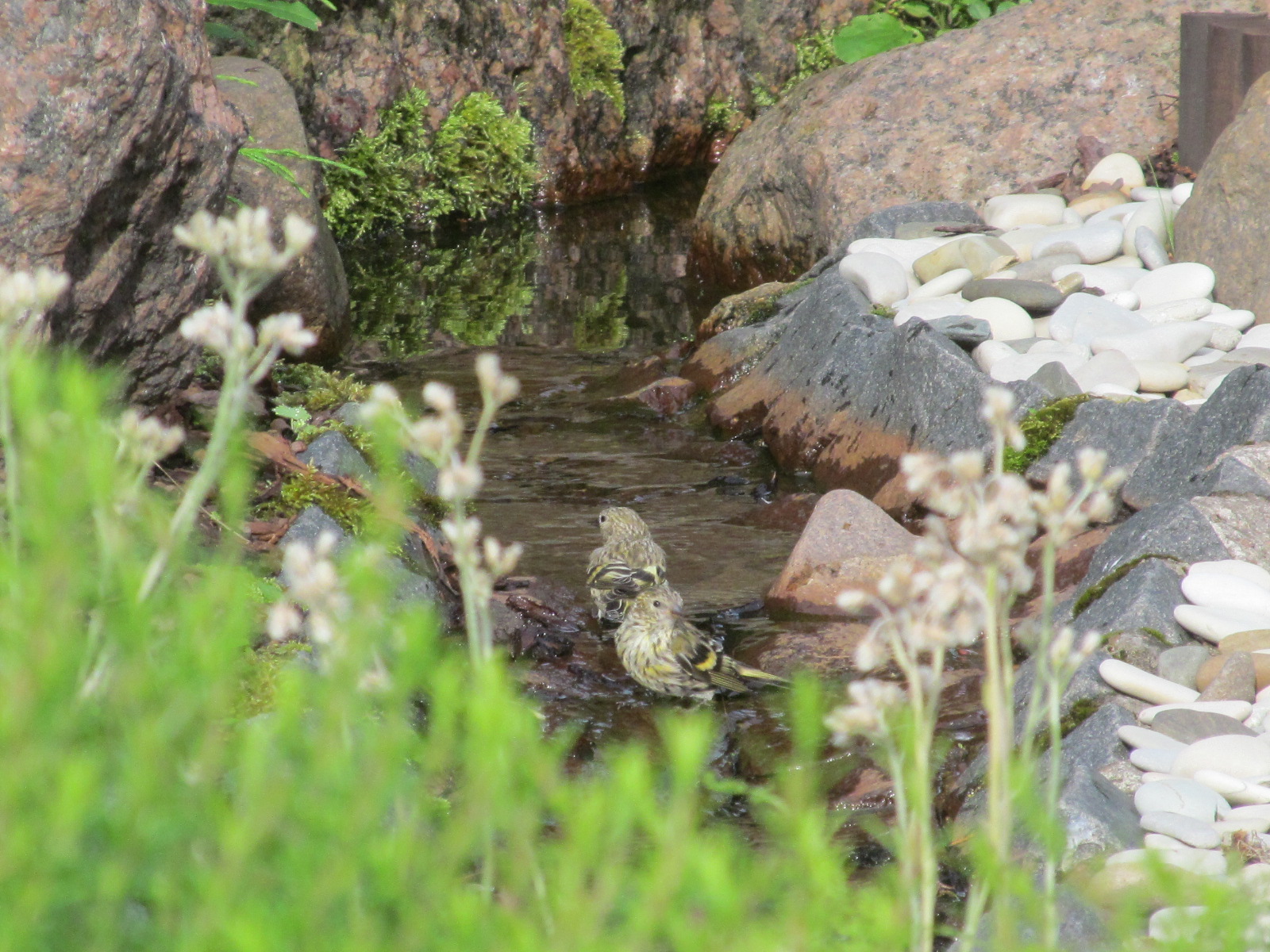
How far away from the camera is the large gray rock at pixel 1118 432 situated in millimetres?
5477

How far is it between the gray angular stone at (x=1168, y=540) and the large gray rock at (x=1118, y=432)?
0.86 m

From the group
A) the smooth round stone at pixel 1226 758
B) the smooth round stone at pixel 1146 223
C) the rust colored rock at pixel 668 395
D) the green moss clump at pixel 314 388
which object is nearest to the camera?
the smooth round stone at pixel 1226 758

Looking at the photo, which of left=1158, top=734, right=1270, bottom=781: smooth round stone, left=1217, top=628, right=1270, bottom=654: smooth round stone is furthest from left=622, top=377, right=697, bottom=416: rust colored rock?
left=1158, top=734, right=1270, bottom=781: smooth round stone

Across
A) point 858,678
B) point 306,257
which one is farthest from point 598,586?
point 306,257

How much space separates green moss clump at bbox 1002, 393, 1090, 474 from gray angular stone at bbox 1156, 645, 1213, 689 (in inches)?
75.2

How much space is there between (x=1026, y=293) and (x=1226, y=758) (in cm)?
400

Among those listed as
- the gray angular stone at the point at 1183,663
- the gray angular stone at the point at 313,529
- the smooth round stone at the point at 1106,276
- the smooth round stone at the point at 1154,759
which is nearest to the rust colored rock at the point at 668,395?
the smooth round stone at the point at 1106,276

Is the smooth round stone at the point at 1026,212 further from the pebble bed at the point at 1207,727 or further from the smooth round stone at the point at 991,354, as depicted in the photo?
the pebble bed at the point at 1207,727

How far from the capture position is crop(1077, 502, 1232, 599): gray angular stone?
4.35 m

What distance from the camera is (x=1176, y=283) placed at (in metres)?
6.87

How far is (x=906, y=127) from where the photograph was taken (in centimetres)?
967

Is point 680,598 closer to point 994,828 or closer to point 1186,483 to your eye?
point 1186,483

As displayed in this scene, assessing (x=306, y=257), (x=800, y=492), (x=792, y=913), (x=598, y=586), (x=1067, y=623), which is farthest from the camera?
(x=306, y=257)

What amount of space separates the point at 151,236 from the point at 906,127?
6.51 metres
